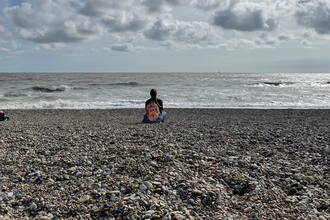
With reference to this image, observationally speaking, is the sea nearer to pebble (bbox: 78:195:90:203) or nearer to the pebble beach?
the pebble beach

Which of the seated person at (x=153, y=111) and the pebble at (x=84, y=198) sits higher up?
the seated person at (x=153, y=111)

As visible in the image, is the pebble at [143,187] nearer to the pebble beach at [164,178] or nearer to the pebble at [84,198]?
the pebble beach at [164,178]

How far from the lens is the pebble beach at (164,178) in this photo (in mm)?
3104

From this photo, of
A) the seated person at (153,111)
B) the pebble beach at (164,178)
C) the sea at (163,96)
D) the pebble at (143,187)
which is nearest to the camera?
the pebble beach at (164,178)

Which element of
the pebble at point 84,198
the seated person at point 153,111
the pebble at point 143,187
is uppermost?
the seated person at point 153,111

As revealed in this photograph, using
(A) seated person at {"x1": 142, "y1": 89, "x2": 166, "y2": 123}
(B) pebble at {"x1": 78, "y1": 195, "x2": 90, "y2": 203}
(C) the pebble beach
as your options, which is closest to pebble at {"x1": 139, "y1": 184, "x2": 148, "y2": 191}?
(C) the pebble beach

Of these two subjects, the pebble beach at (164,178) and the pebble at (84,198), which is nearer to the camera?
the pebble beach at (164,178)

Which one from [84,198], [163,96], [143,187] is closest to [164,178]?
[143,187]

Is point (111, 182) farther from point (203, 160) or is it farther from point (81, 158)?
point (203, 160)

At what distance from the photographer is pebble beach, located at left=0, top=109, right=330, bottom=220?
310 cm

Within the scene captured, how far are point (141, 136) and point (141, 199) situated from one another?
362 cm

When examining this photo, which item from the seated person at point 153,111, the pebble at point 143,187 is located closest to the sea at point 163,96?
the seated person at point 153,111

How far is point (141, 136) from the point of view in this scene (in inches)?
268

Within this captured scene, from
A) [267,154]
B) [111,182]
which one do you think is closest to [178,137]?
[267,154]
